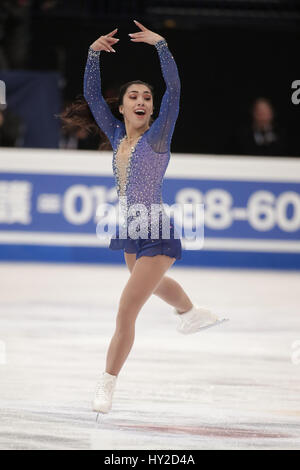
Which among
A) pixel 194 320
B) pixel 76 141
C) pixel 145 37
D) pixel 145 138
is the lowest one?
pixel 194 320

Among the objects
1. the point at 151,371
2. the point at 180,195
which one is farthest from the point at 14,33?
the point at 151,371

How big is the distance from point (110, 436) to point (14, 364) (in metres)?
1.41

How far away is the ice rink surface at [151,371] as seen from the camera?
10.3ft

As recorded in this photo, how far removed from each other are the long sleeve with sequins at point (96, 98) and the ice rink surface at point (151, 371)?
119 centimetres

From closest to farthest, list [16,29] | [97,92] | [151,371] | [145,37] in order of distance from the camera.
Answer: [145,37], [97,92], [151,371], [16,29]

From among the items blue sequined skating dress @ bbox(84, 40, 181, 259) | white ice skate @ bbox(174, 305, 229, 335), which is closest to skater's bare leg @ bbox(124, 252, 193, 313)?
white ice skate @ bbox(174, 305, 229, 335)

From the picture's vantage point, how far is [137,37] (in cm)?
335

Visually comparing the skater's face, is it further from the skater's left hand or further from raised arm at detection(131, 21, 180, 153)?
the skater's left hand

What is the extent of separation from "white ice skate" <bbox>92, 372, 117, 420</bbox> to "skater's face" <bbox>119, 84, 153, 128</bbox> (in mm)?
1056

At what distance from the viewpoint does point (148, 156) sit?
136 inches

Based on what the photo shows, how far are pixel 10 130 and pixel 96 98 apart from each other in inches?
200

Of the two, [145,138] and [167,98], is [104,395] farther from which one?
→ [167,98]

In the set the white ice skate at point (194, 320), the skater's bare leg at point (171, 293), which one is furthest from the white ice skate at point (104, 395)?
the white ice skate at point (194, 320)

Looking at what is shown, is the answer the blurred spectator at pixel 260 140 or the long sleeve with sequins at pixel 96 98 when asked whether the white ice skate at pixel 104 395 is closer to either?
the long sleeve with sequins at pixel 96 98
